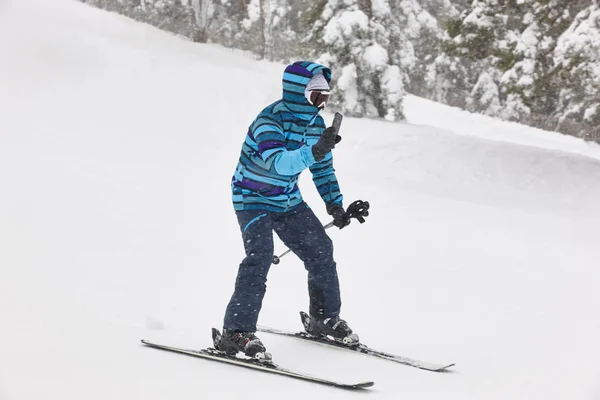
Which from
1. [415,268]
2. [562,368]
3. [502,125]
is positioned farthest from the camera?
[502,125]

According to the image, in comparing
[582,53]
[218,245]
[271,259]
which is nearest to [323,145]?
[271,259]

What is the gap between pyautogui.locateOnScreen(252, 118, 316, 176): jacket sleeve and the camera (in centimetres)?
445

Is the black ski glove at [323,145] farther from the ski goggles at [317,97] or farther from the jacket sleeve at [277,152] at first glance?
the ski goggles at [317,97]

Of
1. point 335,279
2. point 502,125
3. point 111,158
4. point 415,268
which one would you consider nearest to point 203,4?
point 502,125

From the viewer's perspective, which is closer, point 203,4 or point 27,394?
point 27,394

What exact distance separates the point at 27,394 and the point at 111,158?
404 inches

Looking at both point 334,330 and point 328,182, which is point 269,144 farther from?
point 334,330

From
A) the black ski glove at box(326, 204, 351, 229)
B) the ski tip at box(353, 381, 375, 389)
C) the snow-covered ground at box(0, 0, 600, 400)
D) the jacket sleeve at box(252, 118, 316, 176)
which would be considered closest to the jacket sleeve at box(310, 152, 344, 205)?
the black ski glove at box(326, 204, 351, 229)

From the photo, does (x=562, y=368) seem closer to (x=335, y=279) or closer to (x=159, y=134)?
(x=335, y=279)

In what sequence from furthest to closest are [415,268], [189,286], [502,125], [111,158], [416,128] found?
[502,125] < [416,128] < [111,158] < [415,268] < [189,286]

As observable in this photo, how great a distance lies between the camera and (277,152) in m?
4.55

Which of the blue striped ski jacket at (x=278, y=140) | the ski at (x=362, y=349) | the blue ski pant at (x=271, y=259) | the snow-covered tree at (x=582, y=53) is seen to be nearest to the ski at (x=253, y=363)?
the blue ski pant at (x=271, y=259)

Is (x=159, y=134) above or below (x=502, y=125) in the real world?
below

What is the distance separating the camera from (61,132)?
1448cm
